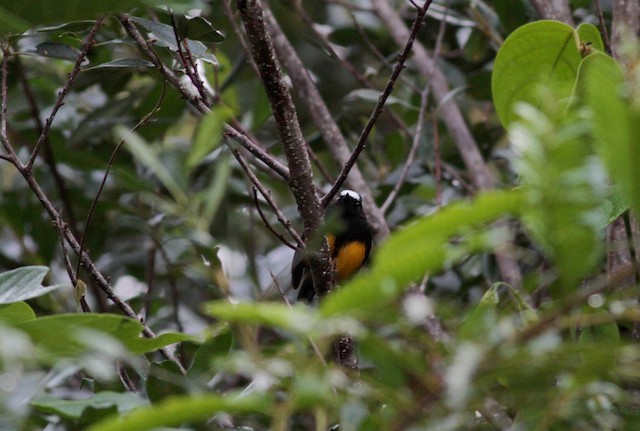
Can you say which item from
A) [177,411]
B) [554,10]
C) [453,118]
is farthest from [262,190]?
[453,118]

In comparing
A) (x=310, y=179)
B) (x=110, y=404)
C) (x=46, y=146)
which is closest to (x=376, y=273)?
(x=110, y=404)

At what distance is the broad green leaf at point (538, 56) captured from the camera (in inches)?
64.8

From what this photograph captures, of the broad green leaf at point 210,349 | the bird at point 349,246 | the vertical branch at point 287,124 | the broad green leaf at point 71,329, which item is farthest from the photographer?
the bird at point 349,246

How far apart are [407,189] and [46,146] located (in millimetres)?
1163

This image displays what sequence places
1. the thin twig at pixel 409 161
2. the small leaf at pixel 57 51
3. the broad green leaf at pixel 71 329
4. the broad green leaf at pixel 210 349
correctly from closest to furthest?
the broad green leaf at pixel 71 329 → the broad green leaf at pixel 210 349 → the small leaf at pixel 57 51 → the thin twig at pixel 409 161

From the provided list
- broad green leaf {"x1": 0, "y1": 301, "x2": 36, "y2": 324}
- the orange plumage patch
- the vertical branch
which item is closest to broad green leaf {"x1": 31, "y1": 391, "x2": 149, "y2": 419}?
broad green leaf {"x1": 0, "y1": 301, "x2": 36, "y2": 324}

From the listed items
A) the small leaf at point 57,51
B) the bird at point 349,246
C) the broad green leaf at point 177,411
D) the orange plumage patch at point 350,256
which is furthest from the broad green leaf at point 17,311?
the orange plumage patch at point 350,256

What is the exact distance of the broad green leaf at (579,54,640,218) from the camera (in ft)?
1.86

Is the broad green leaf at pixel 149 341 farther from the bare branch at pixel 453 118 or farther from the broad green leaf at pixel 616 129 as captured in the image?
the bare branch at pixel 453 118

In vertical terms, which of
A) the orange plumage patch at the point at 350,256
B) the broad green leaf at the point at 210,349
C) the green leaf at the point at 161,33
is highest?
the green leaf at the point at 161,33

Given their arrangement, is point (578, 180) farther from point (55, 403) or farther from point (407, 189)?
point (407, 189)

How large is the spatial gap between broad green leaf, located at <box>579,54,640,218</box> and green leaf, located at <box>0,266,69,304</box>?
0.70m

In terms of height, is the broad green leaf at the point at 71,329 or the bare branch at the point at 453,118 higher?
the broad green leaf at the point at 71,329

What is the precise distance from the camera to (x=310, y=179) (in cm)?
148
